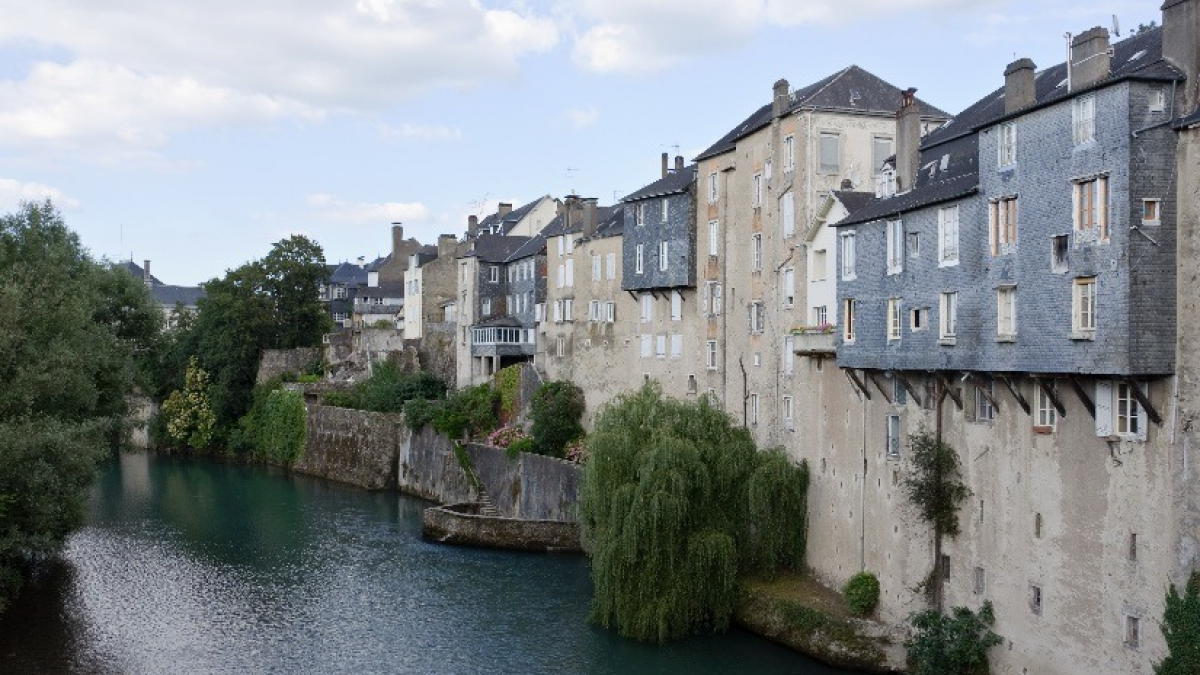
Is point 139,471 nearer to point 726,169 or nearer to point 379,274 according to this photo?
point 379,274

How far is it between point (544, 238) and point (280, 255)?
24589 millimetres

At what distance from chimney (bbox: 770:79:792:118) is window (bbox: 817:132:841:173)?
2.41 meters

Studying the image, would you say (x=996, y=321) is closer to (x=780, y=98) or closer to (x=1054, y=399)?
(x=1054, y=399)

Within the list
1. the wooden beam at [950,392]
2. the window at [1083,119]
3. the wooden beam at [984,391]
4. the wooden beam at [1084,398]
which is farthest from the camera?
the wooden beam at [950,392]

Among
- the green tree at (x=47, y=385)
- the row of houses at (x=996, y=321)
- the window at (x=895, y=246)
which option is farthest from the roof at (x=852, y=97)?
the green tree at (x=47, y=385)

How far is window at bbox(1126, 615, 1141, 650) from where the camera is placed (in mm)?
22891

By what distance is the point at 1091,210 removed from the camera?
2336 centimetres

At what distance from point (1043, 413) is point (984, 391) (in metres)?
1.93

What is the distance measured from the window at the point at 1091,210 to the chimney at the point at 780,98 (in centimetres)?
1756

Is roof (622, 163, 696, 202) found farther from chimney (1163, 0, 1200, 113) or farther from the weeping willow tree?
chimney (1163, 0, 1200, 113)

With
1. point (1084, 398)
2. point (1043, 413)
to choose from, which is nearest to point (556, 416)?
point (1043, 413)

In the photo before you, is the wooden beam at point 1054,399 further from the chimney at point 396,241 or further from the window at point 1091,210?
the chimney at point 396,241

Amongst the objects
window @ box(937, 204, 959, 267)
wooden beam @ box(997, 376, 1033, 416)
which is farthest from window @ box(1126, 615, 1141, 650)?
window @ box(937, 204, 959, 267)

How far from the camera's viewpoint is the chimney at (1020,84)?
1062 inches
